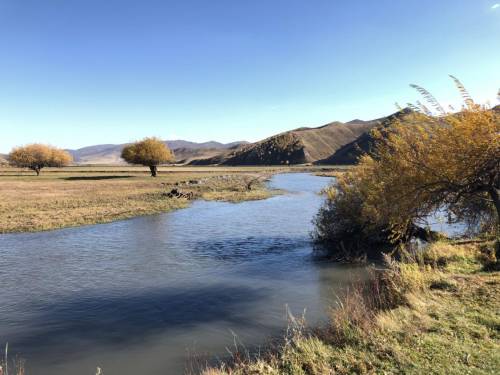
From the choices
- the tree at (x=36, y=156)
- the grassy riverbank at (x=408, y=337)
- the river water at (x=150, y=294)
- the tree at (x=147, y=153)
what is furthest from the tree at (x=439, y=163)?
the tree at (x=36, y=156)

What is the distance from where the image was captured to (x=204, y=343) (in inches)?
462

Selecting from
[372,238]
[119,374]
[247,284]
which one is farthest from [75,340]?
[372,238]

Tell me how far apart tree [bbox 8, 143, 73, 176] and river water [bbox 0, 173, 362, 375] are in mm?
89811

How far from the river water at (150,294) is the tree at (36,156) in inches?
3536

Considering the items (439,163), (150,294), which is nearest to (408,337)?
(439,163)

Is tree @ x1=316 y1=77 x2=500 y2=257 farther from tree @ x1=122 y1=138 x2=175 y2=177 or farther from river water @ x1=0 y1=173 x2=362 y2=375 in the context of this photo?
tree @ x1=122 y1=138 x2=175 y2=177

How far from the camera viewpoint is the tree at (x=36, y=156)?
10769 cm

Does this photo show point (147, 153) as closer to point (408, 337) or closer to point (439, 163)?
point (439, 163)

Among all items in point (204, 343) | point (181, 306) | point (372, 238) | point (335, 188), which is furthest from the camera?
point (335, 188)

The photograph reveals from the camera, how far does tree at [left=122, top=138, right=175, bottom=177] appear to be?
92.7m

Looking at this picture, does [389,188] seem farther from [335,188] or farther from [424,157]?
[335,188]

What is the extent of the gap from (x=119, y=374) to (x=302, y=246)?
16186 mm

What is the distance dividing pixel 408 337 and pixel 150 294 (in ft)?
35.0

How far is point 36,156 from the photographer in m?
109
